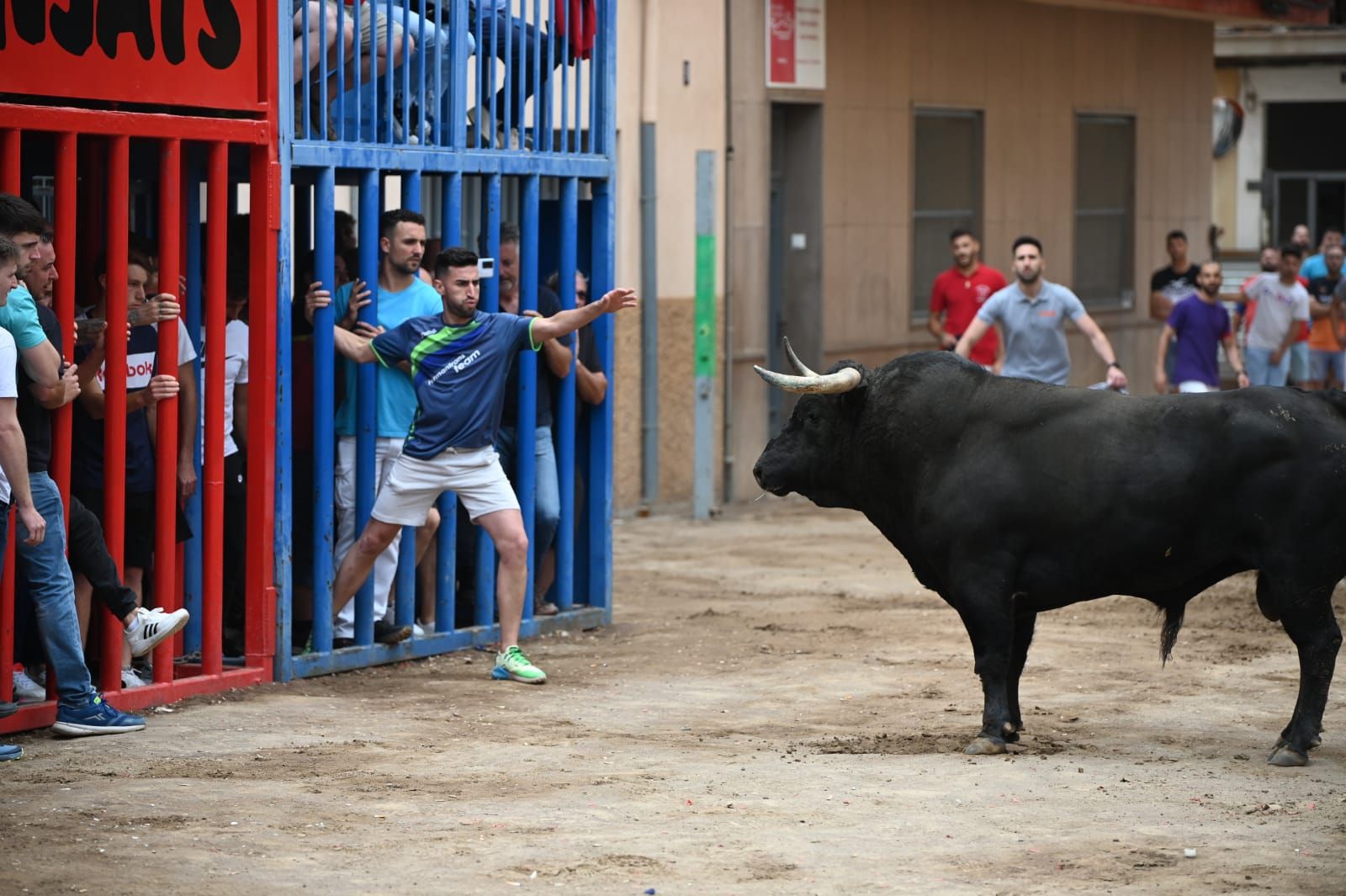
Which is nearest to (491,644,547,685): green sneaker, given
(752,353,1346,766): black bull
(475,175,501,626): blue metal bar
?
(475,175,501,626): blue metal bar

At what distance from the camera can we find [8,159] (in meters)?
8.34

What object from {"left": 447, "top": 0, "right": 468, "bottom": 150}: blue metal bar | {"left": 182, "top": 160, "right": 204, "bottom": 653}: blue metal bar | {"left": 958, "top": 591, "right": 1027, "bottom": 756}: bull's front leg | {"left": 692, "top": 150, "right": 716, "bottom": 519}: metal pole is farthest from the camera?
{"left": 692, "top": 150, "right": 716, "bottom": 519}: metal pole

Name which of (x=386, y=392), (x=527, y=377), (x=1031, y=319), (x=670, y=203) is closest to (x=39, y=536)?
(x=386, y=392)

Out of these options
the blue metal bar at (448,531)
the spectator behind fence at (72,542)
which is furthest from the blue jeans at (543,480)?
the spectator behind fence at (72,542)

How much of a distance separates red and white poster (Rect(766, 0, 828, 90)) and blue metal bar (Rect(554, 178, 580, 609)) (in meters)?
6.15

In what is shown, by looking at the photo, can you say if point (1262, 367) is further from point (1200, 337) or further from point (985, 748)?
point (985, 748)

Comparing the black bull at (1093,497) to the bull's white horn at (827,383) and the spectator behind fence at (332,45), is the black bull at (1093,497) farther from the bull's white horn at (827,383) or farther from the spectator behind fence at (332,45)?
the spectator behind fence at (332,45)

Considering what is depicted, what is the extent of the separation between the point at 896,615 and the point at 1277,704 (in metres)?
2.97

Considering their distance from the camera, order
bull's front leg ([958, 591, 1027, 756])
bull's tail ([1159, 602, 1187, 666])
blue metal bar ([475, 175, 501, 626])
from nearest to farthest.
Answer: bull's front leg ([958, 591, 1027, 756]) → bull's tail ([1159, 602, 1187, 666]) → blue metal bar ([475, 175, 501, 626])

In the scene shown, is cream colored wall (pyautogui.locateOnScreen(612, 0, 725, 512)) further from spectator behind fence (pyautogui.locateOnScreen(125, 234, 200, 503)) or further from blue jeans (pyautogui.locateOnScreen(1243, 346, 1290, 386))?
spectator behind fence (pyautogui.locateOnScreen(125, 234, 200, 503))

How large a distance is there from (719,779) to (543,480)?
140 inches

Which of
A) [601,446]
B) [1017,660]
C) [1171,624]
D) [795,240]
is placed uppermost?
[795,240]

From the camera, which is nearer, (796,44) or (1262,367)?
(796,44)

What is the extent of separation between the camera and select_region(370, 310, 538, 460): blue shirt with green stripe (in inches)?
392
